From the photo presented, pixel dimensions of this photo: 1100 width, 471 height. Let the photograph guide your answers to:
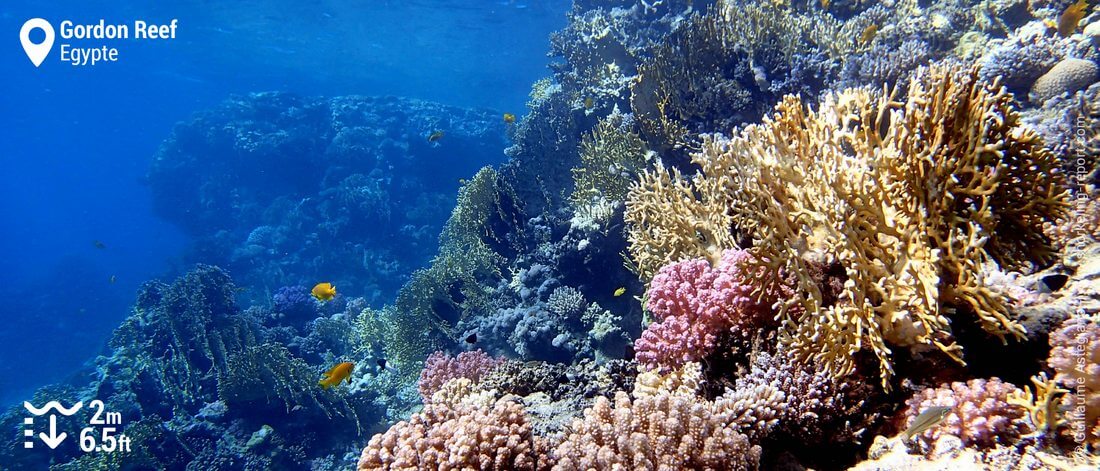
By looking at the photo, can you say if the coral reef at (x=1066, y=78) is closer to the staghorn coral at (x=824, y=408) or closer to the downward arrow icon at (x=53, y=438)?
the staghorn coral at (x=824, y=408)

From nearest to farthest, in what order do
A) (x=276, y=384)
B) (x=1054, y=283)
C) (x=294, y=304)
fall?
(x=1054, y=283) < (x=276, y=384) < (x=294, y=304)

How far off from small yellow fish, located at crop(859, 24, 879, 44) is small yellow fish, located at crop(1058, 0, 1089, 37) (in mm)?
1947

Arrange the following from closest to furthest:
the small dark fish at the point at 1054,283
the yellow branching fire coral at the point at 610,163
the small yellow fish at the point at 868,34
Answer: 1. the small dark fish at the point at 1054,283
2. the small yellow fish at the point at 868,34
3. the yellow branching fire coral at the point at 610,163

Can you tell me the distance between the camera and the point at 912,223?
243cm

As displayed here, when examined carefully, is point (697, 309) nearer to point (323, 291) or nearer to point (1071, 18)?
point (1071, 18)

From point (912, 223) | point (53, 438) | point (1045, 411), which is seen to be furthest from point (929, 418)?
point (53, 438)

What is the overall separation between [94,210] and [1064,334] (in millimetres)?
101784

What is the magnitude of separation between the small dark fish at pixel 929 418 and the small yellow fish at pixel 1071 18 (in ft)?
20.6

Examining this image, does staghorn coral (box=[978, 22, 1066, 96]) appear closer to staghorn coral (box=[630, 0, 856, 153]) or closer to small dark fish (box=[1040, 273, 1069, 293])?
staghorn coral (box=[630, 0, 856, 153])

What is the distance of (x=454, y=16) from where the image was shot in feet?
133

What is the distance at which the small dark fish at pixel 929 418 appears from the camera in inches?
76.2

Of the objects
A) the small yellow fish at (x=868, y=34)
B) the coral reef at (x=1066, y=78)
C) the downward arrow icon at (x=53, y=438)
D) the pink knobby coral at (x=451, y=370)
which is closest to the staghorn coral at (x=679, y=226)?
the pink knobby coral at (x=451, y=370)

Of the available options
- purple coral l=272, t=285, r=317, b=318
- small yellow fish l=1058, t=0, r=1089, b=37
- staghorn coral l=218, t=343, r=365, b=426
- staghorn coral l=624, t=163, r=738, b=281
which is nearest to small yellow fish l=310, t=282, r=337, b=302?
staghorn coral l=218, t=343, r=365, b=426

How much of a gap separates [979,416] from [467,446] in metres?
2.35
